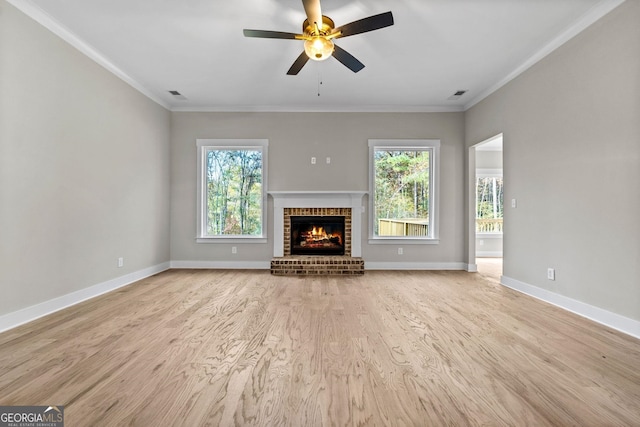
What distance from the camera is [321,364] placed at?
1939 millimetres

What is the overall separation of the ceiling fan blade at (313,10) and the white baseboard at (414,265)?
384 cm

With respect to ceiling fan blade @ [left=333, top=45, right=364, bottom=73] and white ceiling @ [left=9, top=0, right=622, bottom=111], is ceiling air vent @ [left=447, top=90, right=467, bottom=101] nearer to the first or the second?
white ceiling @ [left=9, top=0, right=622, bottom=111]

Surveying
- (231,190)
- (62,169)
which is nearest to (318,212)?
(231,190)

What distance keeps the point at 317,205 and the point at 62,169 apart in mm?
3389

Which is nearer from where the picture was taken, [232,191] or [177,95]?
[177,95]

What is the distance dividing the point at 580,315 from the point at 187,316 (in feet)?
12.4

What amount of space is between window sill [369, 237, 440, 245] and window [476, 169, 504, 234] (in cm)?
305

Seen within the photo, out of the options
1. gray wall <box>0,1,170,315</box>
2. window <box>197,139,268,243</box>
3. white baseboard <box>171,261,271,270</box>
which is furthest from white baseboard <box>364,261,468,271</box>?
gray wall <box>0,1,170,315</box>

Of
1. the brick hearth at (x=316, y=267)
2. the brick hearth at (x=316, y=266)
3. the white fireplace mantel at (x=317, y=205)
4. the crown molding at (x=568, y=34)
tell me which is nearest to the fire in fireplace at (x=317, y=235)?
the white fireplace mantel at (x=317, y=205)

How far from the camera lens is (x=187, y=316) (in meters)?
2.86

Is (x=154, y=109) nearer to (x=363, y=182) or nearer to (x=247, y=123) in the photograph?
(x=247, y=123)

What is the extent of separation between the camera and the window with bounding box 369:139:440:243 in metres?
5.39

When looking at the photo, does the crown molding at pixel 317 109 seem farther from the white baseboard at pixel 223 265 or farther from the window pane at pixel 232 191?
the white baseboard at pixel 223 265

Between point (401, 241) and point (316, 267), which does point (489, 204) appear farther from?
point (316, 267)
